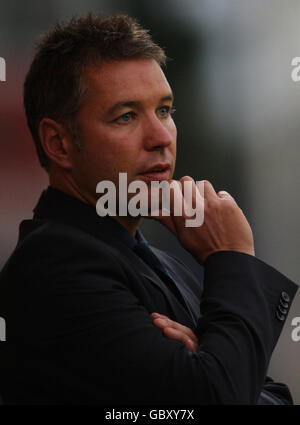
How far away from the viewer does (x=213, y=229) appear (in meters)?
1.44

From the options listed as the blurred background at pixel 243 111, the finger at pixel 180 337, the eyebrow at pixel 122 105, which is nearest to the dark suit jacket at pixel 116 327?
the finger at pixel 180 337

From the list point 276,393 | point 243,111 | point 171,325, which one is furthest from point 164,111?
point 243,111

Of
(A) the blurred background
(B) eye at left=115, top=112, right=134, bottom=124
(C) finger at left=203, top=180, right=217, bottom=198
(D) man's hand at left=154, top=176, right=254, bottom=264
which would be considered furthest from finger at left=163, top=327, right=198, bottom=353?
(A) the blurred background

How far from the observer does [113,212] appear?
1.52 meters

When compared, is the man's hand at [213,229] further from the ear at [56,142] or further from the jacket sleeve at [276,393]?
the jacket sleeve at [276,393]

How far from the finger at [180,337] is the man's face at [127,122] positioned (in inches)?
12.9

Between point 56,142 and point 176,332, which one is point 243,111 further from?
point 176,332

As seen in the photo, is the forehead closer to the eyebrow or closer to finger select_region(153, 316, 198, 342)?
the eyebrow

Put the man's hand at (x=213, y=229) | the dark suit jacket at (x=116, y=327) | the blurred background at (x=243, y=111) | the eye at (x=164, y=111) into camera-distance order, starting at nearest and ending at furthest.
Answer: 1. the dark suit jacket at (x=116, y=327)
2. the man's hand at (x=213, y=229)
3. the eye at (x=164, y=111)
4. the blurred background at (x=243, y=111)

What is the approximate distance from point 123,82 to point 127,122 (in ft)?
0.26

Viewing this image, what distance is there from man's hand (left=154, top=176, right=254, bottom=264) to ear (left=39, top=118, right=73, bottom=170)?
244 mm

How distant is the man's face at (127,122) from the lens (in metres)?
1.46
